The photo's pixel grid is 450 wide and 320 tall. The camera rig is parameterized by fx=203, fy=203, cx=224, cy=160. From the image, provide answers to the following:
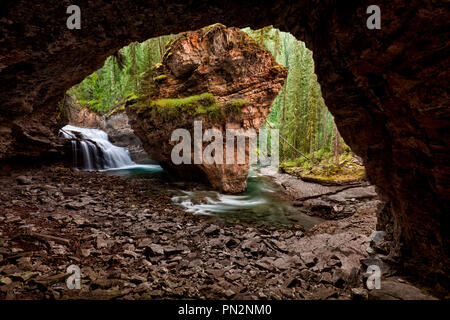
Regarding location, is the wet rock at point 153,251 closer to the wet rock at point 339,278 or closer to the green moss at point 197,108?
the wet rock at point 339,278

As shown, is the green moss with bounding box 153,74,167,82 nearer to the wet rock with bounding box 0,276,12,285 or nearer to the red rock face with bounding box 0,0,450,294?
the red rock face with bounding box 0,0,450,294

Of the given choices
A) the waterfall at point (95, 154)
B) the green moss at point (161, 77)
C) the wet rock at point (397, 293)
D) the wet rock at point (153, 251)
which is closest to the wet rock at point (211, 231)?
the wet rock at point (153, 251)

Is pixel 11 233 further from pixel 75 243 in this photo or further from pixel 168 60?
pixel 168 60

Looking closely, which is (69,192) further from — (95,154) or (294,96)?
(294,96)

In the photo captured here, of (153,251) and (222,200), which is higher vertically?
(153,251)

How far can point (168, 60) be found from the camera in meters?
12.8

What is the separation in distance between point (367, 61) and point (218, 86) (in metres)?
10.6

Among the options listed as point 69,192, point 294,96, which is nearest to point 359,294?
point 69,192

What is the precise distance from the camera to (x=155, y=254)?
4.64 metres

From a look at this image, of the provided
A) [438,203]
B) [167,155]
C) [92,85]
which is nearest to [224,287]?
[438,203]

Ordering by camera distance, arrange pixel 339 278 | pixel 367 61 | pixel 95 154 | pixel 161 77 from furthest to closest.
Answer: pixel 95 154 < pixel 161 77 < pixel 339 278 < pixel 367 61

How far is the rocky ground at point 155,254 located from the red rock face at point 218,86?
5428 mm

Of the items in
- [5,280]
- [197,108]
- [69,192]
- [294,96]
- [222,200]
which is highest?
[294,96]

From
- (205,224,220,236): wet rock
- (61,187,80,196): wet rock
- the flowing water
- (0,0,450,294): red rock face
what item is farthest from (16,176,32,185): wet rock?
(205,224,220,236): wet rock
